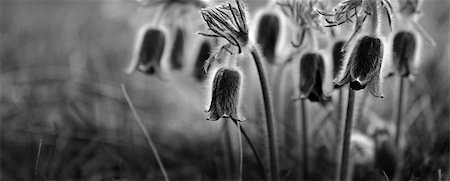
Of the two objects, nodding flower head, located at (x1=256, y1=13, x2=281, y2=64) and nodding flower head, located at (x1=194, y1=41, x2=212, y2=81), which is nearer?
nodding flower head, located at (x1=256, y1=13, x2=281, y2=64)

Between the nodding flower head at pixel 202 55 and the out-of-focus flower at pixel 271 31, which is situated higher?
the out-of-focus flower at pixel 271 31

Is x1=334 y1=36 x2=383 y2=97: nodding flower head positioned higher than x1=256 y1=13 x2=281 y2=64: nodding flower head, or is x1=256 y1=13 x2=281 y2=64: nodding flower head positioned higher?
x1=256 y1=13 x2=281 y2=64: nodding flower head

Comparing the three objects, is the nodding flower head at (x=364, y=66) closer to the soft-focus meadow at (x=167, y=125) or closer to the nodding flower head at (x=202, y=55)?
the soft-focus meadow at (x=167, y=125)

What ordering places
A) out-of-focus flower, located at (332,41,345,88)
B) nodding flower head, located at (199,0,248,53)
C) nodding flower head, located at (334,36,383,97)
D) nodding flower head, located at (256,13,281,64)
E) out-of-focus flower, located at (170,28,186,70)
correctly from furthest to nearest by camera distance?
out-of-focus flower, located at (170,28,186,70) < nodding flower head, located at (256,13,281,64) < out-of-focus flower, located at (332,41,345,88) < nodding flower head, located at (199,0,248,53) < nodding flower head, located at (334,36,383,97)

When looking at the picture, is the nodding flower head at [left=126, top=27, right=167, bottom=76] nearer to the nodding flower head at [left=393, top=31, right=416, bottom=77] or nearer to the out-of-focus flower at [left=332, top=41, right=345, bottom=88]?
the out-of-focus flower at [left=332, top=41, right=345, bottom=88]

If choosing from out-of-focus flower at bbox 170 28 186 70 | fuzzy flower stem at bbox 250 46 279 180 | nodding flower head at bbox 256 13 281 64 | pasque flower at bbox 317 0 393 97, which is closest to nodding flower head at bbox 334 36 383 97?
pasque flower at bbox 317 0 393 97

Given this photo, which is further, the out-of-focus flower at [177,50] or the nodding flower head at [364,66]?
the out-of-focus flower at [177,50]

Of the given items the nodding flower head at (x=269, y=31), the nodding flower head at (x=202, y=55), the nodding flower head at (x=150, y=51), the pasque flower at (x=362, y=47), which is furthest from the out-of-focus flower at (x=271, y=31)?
the pasque flower at (x=362, y=47)

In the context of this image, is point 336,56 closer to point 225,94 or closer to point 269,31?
point 269,31
